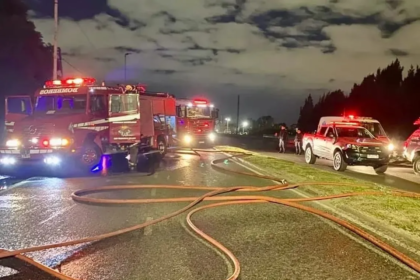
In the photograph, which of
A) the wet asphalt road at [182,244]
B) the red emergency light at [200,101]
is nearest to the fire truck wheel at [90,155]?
the wet asphalt road at [182,244]

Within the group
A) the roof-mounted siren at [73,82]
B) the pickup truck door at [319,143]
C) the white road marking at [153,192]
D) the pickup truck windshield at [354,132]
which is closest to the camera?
the white road marking at [153,192]

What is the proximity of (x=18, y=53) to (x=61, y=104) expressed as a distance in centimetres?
2049

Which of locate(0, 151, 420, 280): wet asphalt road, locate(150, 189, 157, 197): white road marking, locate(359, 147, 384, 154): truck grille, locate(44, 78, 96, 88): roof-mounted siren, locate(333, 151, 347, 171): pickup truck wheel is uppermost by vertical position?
Answer: locate(44, 78, 96, 88): roof-mounted siren

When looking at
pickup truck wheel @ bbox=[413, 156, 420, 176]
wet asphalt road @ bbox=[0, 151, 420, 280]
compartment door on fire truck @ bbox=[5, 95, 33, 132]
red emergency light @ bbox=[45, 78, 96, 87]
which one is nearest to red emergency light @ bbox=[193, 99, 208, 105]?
red emergency light @ bbox=[45, 78, 96, 87]

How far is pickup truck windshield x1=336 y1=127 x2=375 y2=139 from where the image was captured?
17859mm

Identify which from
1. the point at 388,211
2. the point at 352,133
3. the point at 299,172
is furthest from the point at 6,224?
the point at 352,133

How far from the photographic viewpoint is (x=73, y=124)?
14953 mm

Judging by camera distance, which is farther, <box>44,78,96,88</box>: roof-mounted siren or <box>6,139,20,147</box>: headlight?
<box>44,78,96,88</box>: roof-mounted siren

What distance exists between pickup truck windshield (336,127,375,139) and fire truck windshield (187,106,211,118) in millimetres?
14549

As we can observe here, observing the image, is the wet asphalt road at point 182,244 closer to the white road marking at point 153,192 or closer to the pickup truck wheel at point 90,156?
the white road marking at point 153,192

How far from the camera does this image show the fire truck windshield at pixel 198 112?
31.0m

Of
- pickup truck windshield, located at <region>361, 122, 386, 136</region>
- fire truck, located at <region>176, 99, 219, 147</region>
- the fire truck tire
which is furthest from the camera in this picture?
fire truck, located at <region>176, 99, 219, 147</region>

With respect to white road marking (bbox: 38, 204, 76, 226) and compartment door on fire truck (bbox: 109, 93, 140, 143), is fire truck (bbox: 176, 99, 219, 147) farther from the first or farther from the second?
white road marking (bbox: 38, 204, 76, 226)

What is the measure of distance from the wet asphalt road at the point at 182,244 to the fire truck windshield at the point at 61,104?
5988 millimetres
